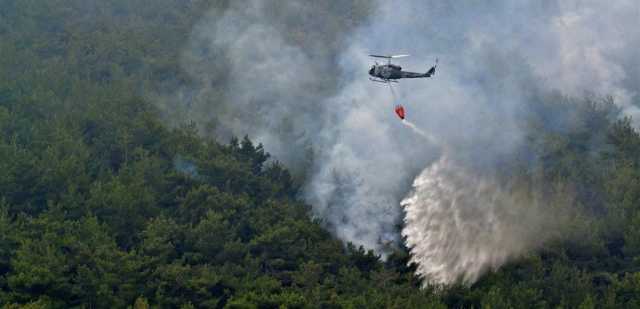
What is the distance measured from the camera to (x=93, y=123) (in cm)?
6512

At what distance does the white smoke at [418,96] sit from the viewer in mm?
58125

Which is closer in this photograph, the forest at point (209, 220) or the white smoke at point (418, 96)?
the forest at point (209, 220)

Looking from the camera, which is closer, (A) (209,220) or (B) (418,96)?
(A) (209,220)

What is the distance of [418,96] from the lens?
7075cm

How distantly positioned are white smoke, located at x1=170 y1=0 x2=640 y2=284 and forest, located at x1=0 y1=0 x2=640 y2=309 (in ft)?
7.81

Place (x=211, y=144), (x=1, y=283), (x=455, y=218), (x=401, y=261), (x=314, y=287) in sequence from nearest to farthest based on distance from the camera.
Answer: (x=1, y=283), (x=314, y=287), (x=401, y=261), (x=455, y=218), (x=211, y=144)

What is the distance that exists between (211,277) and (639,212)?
2607 centimetres

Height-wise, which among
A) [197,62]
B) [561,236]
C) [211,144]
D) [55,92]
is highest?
[197,62]

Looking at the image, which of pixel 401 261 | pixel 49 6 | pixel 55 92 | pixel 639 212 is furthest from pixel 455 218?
pixel 49 6

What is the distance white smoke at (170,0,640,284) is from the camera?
58125 mm

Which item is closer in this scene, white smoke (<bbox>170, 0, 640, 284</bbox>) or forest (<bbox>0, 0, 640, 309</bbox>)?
forest (<bbox>0, 0, 640, 309</bbox>)

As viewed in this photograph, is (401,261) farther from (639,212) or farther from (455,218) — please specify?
(639,212)

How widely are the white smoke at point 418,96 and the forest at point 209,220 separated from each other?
2380 mm

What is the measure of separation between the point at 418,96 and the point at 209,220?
24.3 meters
